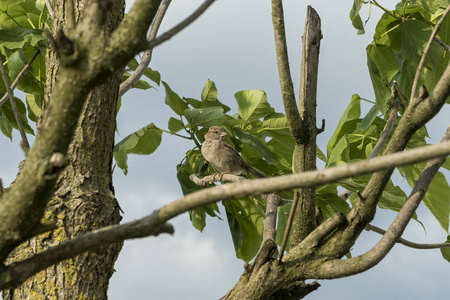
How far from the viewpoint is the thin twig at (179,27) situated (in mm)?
2115

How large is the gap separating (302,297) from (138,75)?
234 centimetres

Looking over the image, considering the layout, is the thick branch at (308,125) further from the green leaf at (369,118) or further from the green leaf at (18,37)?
the green leaf at (18,37)

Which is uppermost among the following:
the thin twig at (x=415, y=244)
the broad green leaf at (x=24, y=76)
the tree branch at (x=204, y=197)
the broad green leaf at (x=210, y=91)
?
the broad green leaf at (x=24, y=76)

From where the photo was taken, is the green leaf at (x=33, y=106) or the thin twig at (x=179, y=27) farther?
the green leaf at (x=33, y=106)

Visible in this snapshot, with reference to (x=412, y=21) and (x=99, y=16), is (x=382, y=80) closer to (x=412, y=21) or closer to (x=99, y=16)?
(x=412, y=21)

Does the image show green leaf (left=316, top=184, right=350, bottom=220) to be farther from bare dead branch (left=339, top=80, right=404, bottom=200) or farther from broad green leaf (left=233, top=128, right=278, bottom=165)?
bare dead branch (left=339, top=80, right=404, bottom=200)

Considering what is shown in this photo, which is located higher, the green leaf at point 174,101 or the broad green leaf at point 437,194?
the green leaf at point 174,101

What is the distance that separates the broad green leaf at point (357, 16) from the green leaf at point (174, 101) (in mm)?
1617

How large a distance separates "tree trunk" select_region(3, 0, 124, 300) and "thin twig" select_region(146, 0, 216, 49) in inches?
46.7

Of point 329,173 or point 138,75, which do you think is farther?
point 138,75

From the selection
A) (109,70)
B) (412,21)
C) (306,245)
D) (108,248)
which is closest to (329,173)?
(109,70)

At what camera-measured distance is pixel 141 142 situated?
196 inches

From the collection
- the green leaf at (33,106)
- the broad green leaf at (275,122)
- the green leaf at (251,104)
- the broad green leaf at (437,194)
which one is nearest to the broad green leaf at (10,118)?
the green leaf at (33,106)

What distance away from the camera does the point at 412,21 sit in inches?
170
